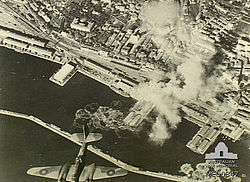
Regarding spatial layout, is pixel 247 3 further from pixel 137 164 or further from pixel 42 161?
pixel 42 161

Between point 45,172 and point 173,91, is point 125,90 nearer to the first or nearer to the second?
point 173,91

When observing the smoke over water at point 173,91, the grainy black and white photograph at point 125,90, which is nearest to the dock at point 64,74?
the grainy black and white photograph at point 125,90

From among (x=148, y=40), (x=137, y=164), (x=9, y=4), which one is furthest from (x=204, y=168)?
(x=9, y=4)

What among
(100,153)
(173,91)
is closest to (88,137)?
(100,153)

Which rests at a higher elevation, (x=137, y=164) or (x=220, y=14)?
(x=220, y=14)

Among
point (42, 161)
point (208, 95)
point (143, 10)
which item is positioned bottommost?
point (42, 161)

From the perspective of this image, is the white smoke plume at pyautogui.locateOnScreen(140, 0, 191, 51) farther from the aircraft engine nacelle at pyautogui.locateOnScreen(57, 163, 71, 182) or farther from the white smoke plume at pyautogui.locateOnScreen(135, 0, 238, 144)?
the aircraft engine nacelle at pyautogui.locateOnScreen(57, 163, 71, 182)
